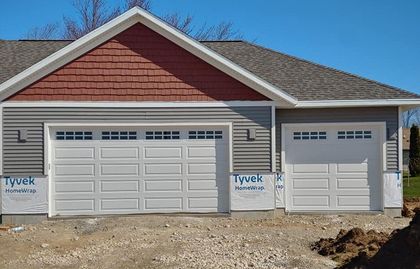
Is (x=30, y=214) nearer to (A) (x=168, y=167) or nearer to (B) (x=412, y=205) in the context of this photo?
(A) (x=168, y=167)

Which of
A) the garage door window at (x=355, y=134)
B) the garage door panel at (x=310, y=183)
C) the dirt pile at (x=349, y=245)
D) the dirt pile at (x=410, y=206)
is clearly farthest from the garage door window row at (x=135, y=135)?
the dirt pile at (x=410, y=206)

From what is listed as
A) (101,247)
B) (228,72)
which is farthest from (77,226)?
(228,72)

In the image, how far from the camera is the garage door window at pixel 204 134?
39.1ft

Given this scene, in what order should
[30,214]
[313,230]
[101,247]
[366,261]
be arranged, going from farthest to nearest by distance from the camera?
[30,214] < [313,230] < [101,247] < [366,261]

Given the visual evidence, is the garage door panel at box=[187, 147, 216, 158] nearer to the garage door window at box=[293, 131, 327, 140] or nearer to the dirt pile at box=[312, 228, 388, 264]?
the garage door window at box=[293, 131, 327, 140]

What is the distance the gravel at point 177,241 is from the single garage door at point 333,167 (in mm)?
517

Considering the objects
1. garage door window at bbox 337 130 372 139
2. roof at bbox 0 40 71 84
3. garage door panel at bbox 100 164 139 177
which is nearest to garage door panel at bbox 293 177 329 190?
garage door window at bbox 337 130 372 139

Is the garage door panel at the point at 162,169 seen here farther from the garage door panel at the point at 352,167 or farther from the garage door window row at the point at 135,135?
the garage door panel at the point at 352,167

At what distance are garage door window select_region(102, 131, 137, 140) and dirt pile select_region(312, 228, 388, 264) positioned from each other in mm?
5258

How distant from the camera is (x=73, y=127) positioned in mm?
11539

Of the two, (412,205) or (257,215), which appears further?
(412,205)

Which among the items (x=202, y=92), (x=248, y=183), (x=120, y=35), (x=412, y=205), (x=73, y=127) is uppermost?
(x=120, y=35)

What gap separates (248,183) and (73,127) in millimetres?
4418

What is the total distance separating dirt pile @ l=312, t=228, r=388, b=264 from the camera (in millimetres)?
7566
